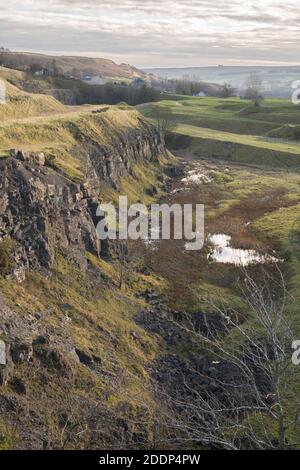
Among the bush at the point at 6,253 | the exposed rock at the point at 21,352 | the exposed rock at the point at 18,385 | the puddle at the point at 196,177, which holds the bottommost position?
the exposed rock at the point at 18,385

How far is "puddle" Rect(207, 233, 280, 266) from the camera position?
47.2 meters

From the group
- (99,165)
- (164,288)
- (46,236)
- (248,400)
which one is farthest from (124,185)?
(248,400)

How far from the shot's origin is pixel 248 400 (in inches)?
1051

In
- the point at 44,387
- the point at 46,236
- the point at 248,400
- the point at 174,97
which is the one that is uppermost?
the point at 174,97

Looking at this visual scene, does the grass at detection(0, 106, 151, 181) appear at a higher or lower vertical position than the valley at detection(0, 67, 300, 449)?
higher

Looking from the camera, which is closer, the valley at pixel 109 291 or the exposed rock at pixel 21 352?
the valley at pixel 109 291

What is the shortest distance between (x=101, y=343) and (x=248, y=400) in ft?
29.4

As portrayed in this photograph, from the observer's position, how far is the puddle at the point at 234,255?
155 feet

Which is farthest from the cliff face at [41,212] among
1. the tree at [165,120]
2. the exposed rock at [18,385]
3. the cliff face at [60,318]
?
the tree at [165,120]

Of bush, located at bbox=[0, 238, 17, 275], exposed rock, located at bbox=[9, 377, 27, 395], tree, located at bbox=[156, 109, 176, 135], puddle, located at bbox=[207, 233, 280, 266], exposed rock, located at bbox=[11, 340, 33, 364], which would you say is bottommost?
puddle, located at bbox=[207, 233, 280, 266]

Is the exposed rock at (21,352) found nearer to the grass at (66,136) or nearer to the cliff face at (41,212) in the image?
the cliff face at (41,212)

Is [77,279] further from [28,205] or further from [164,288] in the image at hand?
[164,288]

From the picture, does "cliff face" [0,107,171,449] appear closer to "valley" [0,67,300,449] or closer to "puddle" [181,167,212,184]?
"valley" [0,67,300,449]

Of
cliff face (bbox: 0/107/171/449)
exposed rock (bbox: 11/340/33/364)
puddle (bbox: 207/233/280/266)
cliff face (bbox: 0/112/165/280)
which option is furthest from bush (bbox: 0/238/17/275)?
puddle (bbox: 207/233/280/266)
